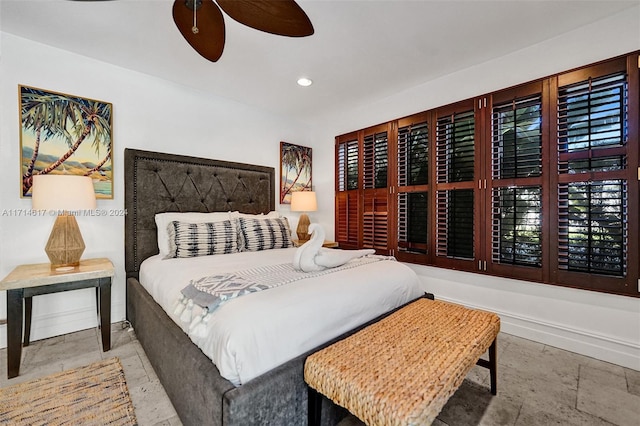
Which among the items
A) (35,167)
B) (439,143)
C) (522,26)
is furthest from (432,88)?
(35,167)

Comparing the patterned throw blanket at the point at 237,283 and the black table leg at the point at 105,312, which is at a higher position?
the patterned throw blanket at the point at 237,283

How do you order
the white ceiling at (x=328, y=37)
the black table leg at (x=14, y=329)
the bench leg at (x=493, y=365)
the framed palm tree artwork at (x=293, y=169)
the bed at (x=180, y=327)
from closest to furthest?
the bed at (x=180, y=327), the bench leg at (x=493, y=365), the black table leg at (x=14, y=329), the white ceiling at (x=328, y=37), the framed palm tree artwork at (x=293, y=169)

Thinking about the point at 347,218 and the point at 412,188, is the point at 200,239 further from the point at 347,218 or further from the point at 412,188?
the point at 412,188

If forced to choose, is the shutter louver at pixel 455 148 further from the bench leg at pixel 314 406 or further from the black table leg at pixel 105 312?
the black table leg at pixel 105 312

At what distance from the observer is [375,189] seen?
3.65 meters

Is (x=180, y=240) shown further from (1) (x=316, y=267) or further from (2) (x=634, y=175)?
(2) (x=634, y=175)

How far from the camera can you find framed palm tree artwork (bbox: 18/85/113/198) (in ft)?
7.66

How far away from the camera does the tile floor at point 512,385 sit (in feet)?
5.13

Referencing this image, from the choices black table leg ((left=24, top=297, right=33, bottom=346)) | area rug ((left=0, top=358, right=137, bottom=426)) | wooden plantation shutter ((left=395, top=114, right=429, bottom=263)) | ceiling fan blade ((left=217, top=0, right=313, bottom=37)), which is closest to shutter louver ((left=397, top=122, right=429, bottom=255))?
wooden plantation shutter ((left=395, top=114, right=429, bottom=263))

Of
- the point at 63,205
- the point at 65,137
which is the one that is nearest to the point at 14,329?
the point at 63,205

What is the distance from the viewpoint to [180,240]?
255 centimetres

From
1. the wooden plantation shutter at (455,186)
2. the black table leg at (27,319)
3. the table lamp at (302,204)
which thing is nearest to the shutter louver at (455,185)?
the wooden plantation shutter at (455,186)

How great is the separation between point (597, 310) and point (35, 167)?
4650mm

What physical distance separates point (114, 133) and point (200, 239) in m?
1.33
